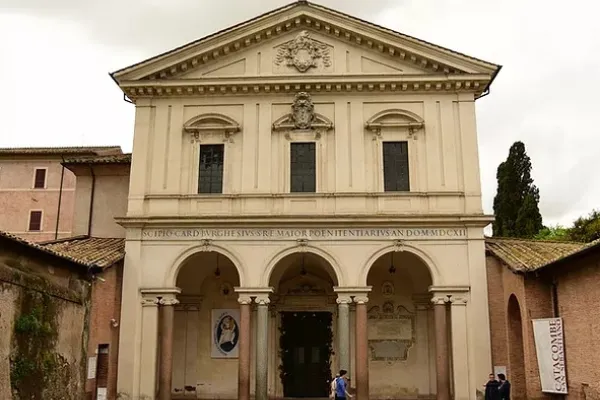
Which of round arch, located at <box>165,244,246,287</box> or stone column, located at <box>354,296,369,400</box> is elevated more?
round arch, located at <box>165,244,246,287</box>

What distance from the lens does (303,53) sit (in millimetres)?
21578

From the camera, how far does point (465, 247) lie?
19.8m

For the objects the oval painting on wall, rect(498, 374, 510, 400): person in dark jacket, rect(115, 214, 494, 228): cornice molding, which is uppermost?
rect(115, 214, 494, 228): cornice molding

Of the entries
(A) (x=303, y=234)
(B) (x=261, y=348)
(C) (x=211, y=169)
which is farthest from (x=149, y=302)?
(A) (x=303, y=234)

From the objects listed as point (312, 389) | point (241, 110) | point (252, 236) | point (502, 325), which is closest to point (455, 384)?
point (502, 325)

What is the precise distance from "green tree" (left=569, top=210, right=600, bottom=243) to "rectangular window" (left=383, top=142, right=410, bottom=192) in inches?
776

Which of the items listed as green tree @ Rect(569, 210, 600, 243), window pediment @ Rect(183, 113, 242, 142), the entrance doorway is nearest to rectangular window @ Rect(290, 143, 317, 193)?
window pediment @ Rect(183, 113, 242, 142)

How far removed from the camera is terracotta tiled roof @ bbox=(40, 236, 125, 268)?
18844 millimetres

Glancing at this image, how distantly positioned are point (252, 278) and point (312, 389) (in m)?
4.97

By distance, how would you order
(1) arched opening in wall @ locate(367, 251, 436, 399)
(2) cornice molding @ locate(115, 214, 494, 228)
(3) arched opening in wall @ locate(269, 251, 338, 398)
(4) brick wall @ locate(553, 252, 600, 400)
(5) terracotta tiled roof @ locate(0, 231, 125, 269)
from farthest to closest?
(3) arched opening in wall @ locate(269, 251, 338, 398)
(1) arched opening in wall @ locate(367, 251, 436, 399)
(2) cornice molding @ locate(115, 214, 494, 228)
(5) terracotta tiled roof @ locate(0, 231, 125, 269)
(4) brick wall @ locate(553, 252, 600, 400)

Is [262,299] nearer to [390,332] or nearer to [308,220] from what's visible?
[308,220]

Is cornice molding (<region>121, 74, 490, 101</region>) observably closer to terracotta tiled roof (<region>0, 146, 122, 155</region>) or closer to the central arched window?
the central arched window

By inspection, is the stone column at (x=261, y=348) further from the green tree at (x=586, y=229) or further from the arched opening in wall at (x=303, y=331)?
the green tree at (x=586, y=229)

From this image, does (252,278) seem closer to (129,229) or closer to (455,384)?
(129,229)
